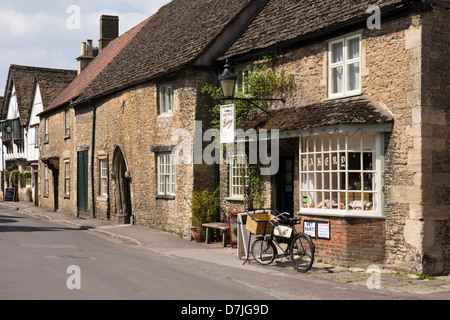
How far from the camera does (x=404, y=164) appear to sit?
10859 millimetres

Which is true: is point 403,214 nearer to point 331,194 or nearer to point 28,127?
point 331,194

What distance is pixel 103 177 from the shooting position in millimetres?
23750

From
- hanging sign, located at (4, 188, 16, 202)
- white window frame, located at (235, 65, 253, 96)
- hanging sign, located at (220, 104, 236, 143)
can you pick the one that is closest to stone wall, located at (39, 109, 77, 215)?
hanging sign, located at (4, 188, 16, 202)

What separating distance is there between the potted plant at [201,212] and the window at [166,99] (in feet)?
11.4

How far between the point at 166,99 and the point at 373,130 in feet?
28.8

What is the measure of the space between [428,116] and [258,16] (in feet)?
25.8

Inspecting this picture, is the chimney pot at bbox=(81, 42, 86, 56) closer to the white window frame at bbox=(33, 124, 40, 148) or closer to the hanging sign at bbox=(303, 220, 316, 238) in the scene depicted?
the white window frame at bbox=(33, 124, 40, 148)

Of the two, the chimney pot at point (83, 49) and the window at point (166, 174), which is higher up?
the chimney pot at point (83, 49)

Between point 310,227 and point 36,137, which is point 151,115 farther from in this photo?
point 36,137

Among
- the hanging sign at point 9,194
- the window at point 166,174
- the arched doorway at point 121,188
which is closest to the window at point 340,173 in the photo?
the window at point 166,174

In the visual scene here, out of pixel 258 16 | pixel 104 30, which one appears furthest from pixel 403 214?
pixel 104 30

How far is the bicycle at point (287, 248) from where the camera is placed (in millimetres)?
11234

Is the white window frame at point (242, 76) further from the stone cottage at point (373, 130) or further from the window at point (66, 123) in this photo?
the window at point (66, 123)
